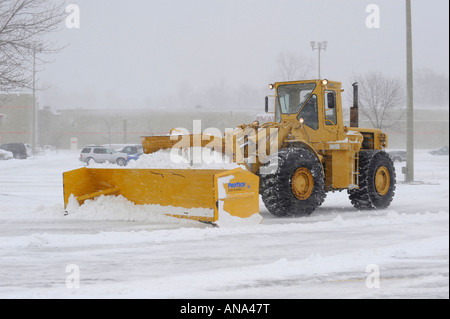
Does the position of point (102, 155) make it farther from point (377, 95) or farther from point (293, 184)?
point (293, 184)

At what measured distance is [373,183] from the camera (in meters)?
14.1

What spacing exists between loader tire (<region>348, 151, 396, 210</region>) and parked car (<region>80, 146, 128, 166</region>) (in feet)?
92.5

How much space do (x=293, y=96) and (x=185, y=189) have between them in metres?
3.70

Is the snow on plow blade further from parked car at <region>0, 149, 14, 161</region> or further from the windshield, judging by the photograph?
parked car at <region>0, 149, 14, 161</region>

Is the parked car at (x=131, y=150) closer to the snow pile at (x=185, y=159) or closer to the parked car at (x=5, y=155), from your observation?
the parked car at (x=5, y=155)

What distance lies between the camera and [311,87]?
13.2 metres

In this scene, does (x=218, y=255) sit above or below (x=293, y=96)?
below

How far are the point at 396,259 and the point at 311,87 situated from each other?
232 inches

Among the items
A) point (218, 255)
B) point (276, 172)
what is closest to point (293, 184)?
point (276, 172)

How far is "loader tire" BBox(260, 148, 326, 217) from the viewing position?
Result: 1197 centimetres

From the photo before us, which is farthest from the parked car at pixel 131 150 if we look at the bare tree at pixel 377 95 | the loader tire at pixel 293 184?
the loader tire at pixel 293 184

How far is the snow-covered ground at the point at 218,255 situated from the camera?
654cm

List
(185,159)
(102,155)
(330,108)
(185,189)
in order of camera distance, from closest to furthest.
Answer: (185,189) < (185,159) < (330,108) < (102,155)

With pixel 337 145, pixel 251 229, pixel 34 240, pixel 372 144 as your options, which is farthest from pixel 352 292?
pixel 372 144
